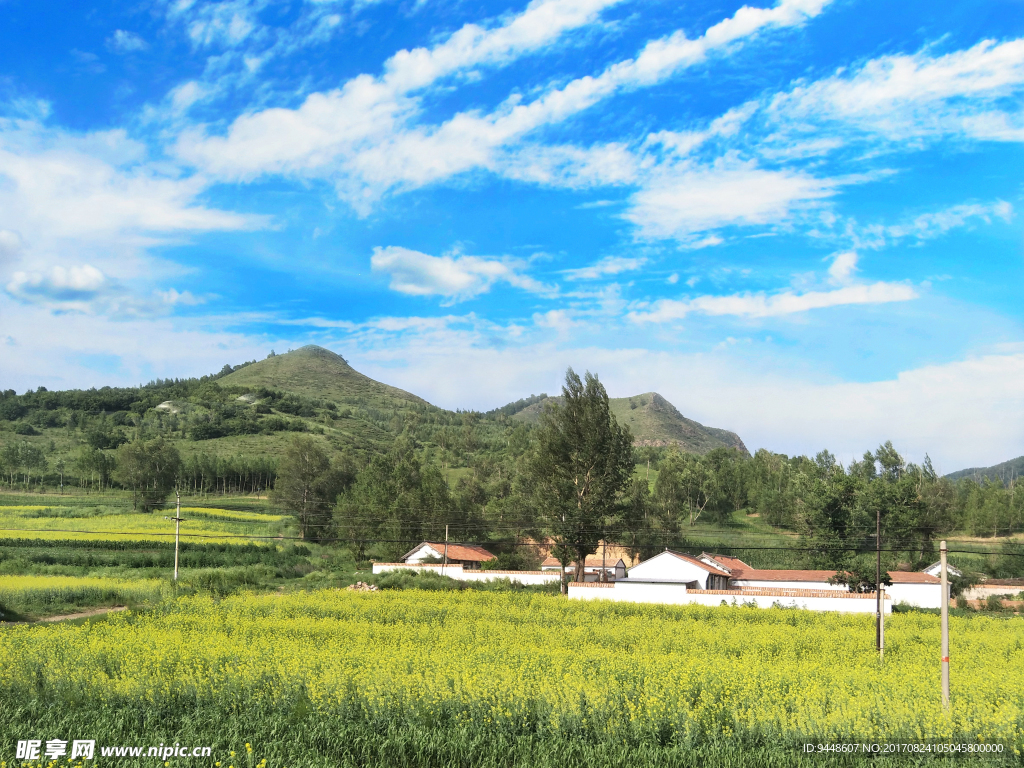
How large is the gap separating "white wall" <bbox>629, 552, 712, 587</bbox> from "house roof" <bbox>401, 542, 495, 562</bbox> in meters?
13.5

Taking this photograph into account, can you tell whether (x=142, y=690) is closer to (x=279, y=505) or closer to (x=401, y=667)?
(x=401, y=667)

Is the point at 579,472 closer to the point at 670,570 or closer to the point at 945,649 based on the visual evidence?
the point at 670,570

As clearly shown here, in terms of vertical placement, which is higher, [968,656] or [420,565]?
[968,656]

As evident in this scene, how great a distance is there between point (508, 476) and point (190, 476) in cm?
4197

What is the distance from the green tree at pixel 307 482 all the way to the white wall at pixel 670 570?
32848mm

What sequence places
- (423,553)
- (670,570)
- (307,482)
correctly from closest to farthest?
(670,570)
(423,553)
(307,482)

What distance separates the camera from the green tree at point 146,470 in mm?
79625

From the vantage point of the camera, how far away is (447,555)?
5575 cm

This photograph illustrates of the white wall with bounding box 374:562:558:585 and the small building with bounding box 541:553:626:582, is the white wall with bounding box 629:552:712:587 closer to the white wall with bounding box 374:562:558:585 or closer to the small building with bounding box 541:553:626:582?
the small building with bounding box 541:553:626:582

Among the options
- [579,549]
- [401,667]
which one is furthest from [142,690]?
[579,549]

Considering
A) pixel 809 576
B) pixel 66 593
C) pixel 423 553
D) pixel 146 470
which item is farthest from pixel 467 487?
pixel 66 593

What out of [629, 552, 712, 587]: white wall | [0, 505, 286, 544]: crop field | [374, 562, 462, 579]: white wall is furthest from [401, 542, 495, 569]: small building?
[629, 552, 712, 587]: white wall

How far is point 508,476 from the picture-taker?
293 feet

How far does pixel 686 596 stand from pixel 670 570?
17.0 m
